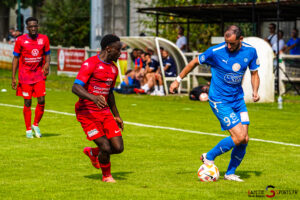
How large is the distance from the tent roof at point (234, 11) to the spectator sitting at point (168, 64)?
209cm

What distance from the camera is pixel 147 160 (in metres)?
10.4

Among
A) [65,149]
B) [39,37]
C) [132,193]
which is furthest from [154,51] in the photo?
[132,193]

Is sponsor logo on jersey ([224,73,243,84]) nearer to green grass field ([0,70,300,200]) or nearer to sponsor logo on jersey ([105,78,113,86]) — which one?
green grass field ([0,70,300,200])

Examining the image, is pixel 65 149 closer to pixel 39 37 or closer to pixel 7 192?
pixel 39 37

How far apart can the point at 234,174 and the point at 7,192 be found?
310 cm

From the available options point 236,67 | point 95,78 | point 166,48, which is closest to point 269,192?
point 236,67

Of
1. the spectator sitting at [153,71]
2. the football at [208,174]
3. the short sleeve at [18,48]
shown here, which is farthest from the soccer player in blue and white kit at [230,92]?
the spectator sitting at [153,71]

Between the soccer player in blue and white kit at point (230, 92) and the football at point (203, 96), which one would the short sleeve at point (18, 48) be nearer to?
the soccer player in blue and white kit at point (230, 92)

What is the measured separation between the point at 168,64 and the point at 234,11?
3.84 meters

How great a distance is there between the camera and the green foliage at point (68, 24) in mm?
44375

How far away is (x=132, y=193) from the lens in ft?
25.6

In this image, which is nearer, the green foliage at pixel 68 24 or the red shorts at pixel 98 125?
the red shorts at pixel 98 125

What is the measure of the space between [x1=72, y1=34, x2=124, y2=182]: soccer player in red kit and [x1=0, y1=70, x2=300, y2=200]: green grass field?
1.51 feet

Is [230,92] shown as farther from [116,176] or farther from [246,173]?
[116,176]
